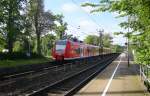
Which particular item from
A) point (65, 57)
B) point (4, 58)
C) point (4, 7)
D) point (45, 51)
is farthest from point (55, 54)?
point (45, 51)

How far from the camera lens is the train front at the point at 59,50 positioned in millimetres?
47906

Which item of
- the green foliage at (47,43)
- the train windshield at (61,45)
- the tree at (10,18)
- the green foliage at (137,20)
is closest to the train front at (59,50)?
the train windshield at (61,45)

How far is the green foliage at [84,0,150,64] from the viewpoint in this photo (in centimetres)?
918

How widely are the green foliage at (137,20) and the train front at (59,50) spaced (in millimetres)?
36658

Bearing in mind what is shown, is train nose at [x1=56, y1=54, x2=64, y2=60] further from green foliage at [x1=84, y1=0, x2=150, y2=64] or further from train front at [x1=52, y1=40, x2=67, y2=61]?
green foliage at [x1=84, y1=0, x2=150, y2=64]

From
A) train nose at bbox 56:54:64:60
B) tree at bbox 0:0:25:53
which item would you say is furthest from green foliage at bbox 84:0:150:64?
tree at bbox 0:0:25:53

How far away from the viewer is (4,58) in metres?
54.5

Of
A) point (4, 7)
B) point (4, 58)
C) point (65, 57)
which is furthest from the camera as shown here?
point (4, 7)

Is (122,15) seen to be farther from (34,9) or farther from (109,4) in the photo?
(34,9)

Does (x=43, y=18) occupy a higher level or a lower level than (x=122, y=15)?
higher

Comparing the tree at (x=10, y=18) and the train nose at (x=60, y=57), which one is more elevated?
the tree at (x=10, y=18)

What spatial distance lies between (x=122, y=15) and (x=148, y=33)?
5.52 ft

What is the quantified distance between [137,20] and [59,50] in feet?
125

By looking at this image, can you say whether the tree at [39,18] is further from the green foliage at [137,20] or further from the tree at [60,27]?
the green foliage at [137,20]
